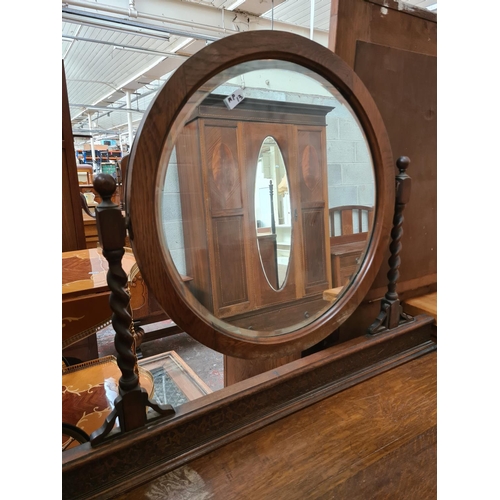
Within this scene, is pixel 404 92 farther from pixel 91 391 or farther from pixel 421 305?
pixel 91 391

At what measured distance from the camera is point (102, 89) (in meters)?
A: 5.62

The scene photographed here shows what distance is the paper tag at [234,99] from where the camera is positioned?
599 millimetres

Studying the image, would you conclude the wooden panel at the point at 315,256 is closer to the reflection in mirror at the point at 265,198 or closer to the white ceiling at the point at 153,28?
the reflection in mirror at the point at 265,198

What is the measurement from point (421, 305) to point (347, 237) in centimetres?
31

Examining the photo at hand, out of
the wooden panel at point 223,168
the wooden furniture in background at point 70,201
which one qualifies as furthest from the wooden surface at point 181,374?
the wooden panel at point 223,168

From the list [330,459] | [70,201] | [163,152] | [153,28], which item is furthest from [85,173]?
[330,459]

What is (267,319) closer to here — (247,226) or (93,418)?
(247,226)

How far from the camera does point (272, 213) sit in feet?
2.32

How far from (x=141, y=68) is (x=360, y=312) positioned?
454 centimetres

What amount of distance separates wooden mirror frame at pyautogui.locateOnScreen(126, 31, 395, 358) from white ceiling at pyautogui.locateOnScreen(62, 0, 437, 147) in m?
1.06

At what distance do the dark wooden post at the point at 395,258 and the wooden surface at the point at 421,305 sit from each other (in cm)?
10

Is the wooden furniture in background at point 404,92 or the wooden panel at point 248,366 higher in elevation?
the wooden furniture in background at point 404,92

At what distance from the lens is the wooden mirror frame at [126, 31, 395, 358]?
0.47 meters

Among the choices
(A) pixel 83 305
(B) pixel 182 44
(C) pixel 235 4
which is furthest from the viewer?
(B) pixel 182 44
